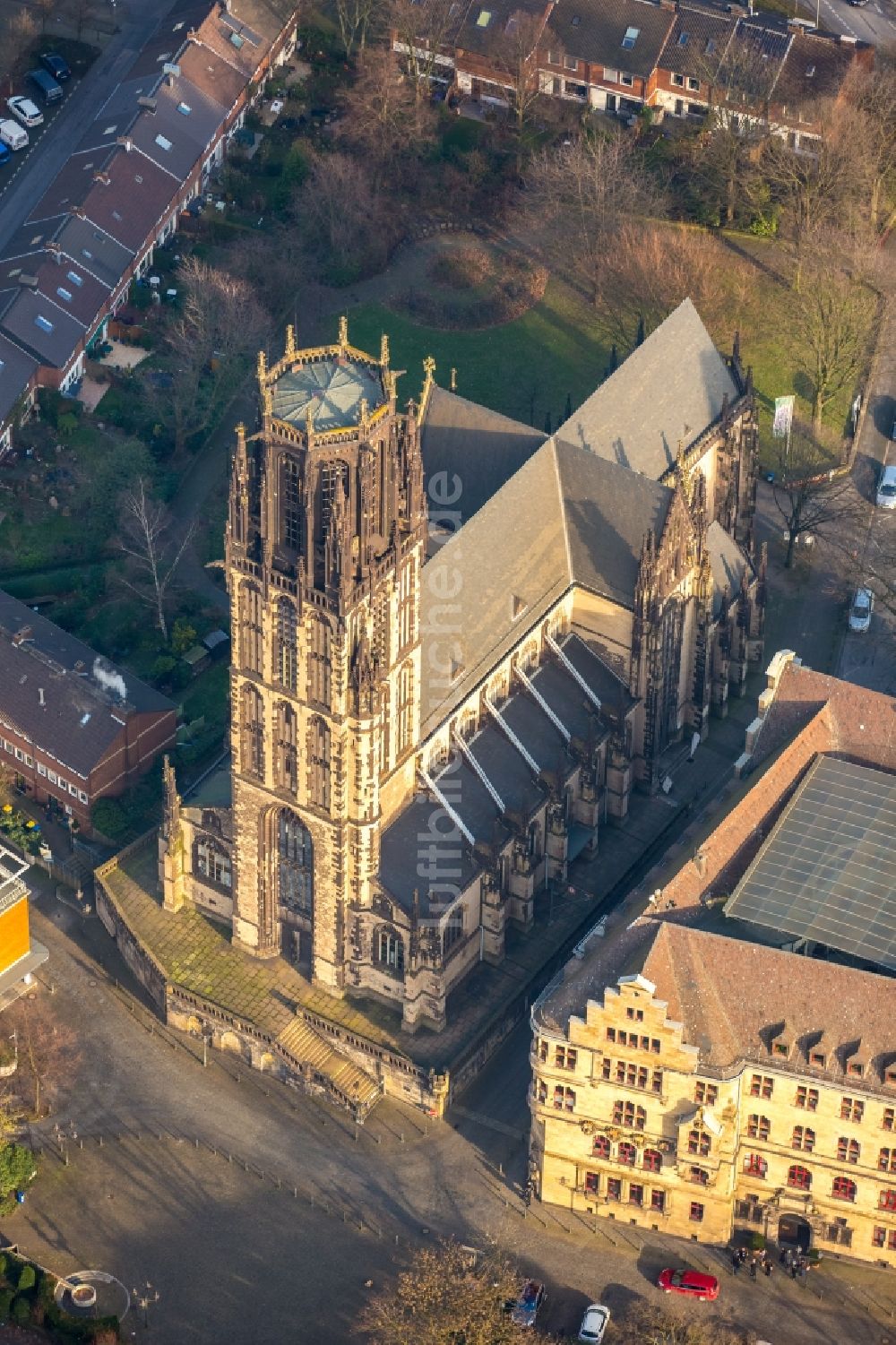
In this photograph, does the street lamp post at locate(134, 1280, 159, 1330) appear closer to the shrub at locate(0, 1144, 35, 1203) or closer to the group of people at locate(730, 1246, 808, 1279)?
the shrub at locate(0, 1144, 35, 1203)

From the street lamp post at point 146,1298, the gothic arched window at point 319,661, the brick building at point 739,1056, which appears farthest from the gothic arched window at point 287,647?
the street lamp post at point 146,1298

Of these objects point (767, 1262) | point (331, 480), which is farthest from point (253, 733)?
point (767, 1262)

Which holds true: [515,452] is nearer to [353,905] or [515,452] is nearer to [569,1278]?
[353,905]

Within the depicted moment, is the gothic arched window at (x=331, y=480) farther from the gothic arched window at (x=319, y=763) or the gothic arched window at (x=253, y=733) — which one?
the gothic arched window at (x=253, y=733)

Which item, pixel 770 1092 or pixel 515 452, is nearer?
pixel 770 1092

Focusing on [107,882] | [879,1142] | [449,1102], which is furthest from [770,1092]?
[107,882]

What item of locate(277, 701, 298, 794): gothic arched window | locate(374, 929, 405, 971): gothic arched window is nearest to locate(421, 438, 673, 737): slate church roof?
locate(277, 701, 298, 794): gothic arched window
